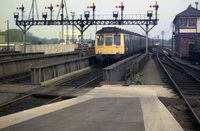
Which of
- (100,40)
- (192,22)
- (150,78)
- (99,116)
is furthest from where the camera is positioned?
(192,22)

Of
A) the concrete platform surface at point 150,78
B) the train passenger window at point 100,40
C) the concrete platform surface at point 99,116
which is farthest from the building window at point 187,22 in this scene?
the concrete platform surface at point 99,116

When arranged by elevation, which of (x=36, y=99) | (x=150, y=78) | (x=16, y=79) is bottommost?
(x=36, y=99)

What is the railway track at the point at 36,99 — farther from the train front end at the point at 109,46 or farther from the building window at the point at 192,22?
the building window at the point at 192,22

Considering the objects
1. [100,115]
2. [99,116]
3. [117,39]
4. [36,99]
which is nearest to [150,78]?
[117,39]

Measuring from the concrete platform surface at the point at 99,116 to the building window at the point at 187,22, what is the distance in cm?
4471

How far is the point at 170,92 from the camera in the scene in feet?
40.2

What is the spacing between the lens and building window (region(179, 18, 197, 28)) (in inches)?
2052

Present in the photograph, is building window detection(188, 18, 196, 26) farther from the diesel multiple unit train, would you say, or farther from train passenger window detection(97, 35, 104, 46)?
train passenger window detection(97, 35, 104, 46)

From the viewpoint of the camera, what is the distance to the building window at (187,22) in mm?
52119

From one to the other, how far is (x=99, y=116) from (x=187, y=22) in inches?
1922

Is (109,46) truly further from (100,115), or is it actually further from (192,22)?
(192,22)

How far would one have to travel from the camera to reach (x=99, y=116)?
25.6 ft

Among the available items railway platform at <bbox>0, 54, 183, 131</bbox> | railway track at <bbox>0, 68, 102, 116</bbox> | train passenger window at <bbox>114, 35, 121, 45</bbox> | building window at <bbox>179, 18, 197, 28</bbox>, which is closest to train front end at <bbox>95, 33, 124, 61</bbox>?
train passenger window at <bbox>114, 35, 121, 45</bbox>

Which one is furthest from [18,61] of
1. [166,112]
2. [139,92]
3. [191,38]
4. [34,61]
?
[191,38]
